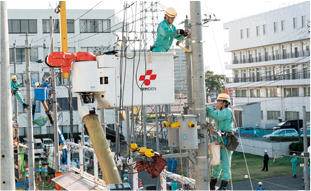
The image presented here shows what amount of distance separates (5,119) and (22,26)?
44887 millimetres

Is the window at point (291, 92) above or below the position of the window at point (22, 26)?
below

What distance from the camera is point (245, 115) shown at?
5809 cm

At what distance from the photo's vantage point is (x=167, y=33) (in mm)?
7824

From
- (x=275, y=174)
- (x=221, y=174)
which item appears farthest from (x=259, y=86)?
(x=221, y=174)

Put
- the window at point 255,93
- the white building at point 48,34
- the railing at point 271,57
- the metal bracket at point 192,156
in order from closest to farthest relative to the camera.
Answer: the metal bracket at point 192,156 < the white building at point 48,34 < the railing at point 271,57 < the window at point 255,93

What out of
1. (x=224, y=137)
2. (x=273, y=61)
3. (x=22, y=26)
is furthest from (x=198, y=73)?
(x=273, y=61)

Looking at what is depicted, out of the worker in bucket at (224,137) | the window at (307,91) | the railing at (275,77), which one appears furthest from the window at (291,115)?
the worker in bucket at (224,137)

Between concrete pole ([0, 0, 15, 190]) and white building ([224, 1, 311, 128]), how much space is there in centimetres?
4522

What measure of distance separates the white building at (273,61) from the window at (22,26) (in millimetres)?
29740

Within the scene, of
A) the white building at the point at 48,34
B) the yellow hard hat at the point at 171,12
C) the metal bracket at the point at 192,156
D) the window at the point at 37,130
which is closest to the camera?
the metal bracket at the point at 192,156

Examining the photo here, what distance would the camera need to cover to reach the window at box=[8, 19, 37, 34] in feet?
157

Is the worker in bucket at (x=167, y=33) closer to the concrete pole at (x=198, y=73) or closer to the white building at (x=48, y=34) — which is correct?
the concrete pole at (x=198, y=73)

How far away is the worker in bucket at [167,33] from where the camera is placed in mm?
7836

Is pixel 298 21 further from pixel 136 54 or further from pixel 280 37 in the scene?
pixel 136 54
